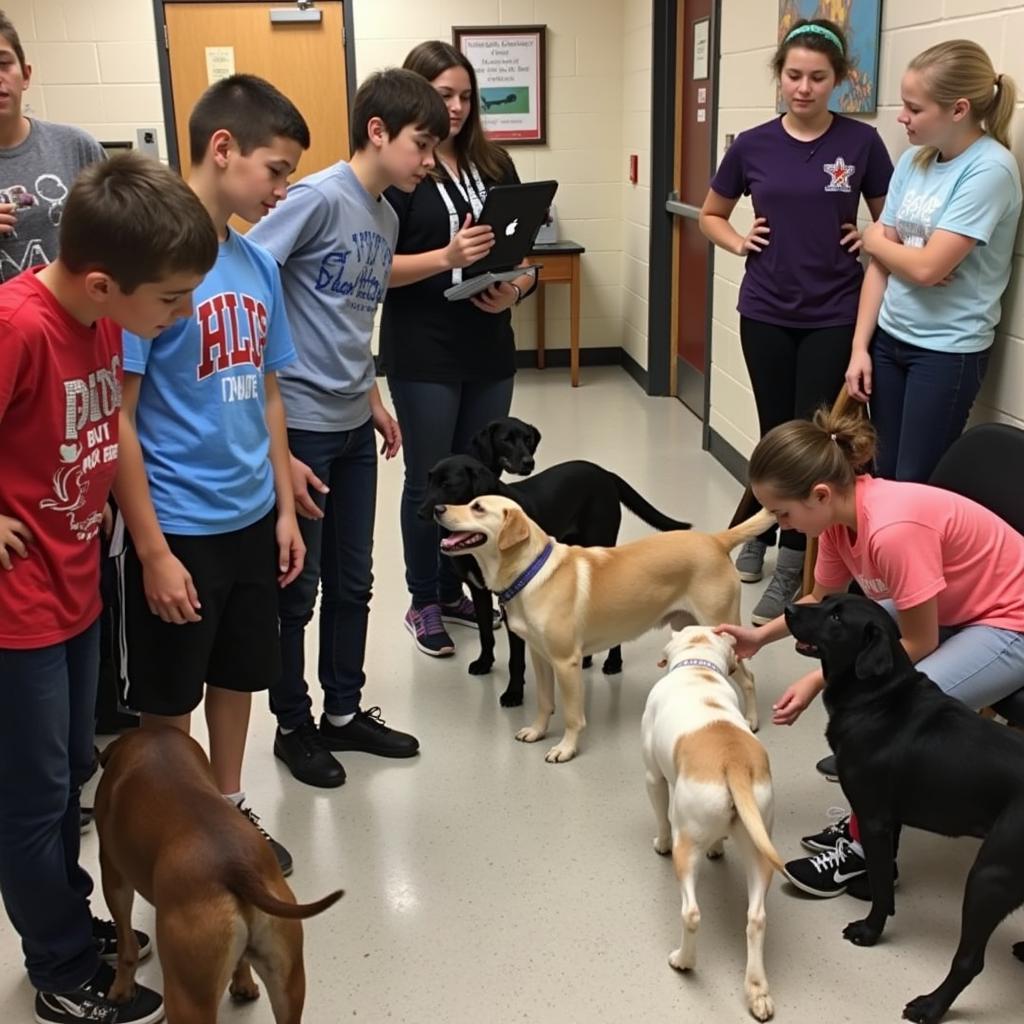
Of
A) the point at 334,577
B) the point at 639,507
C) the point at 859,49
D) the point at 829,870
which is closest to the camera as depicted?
the point at 829,870

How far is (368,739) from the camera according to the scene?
262 centimetres

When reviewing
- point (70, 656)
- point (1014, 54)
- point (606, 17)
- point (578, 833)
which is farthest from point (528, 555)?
point (606, 17)

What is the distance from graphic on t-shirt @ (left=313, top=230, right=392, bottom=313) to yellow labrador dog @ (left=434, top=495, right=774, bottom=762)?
20.7 inches

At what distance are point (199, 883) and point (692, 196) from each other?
499 cm

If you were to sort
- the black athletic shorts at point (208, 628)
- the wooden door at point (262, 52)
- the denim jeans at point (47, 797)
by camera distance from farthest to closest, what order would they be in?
the wooden door at point (262, 52) → the black athletic shorts at point (208, 628) → the denim jeans at point (47, 797)

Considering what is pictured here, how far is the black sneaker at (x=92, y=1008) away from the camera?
1.74 m

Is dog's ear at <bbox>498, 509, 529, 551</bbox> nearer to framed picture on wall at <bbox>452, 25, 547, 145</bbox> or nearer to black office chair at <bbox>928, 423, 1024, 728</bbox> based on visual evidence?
black office chair at <bbox>928, 423, 1024, 728</bbox>

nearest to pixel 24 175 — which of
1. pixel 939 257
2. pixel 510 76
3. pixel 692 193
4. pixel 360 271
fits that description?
pixel 360 271

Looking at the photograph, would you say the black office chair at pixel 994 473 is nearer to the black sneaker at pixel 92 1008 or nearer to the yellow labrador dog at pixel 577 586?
the yellow labrador dog at pixel 577 586

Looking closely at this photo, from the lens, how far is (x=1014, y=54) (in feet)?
8.09

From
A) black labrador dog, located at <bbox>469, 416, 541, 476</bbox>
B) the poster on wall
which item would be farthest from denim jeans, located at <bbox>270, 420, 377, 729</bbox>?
the poster on wall

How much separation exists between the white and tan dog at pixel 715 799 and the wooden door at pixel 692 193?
11.5 feet

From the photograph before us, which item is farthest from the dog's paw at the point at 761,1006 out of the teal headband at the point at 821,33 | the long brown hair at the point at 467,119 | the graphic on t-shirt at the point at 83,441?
the teal headband at the point at 821,33

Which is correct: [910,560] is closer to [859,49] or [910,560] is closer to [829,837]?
[829,837]
